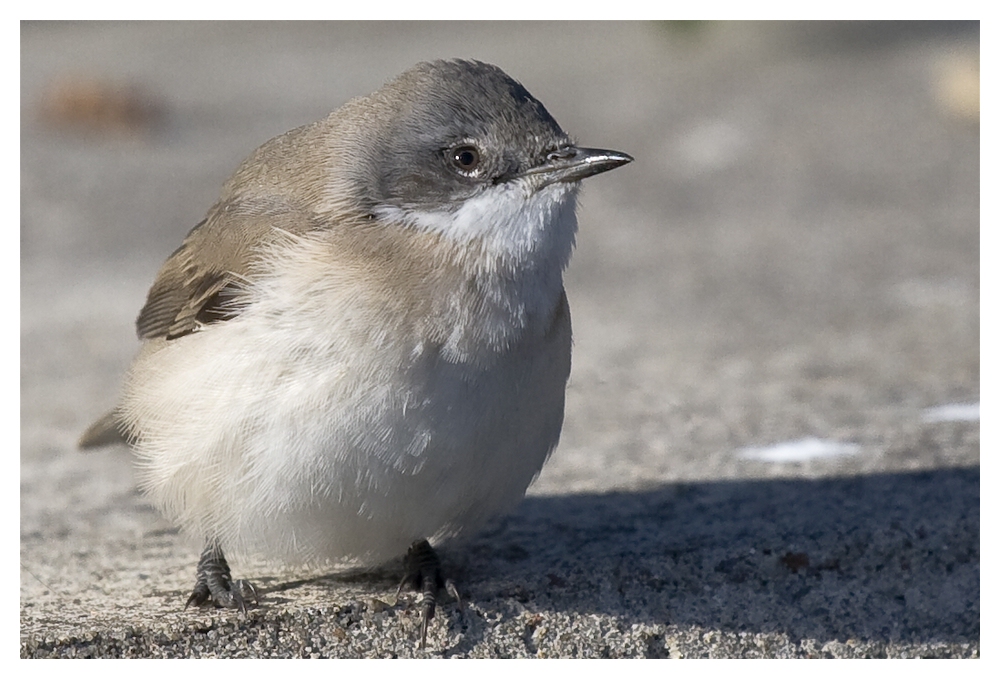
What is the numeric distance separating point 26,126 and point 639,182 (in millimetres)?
5089

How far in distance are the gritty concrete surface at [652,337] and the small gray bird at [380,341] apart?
40 centimetres

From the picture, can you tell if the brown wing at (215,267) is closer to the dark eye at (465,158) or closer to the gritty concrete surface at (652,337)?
the dark eye at (465,158)

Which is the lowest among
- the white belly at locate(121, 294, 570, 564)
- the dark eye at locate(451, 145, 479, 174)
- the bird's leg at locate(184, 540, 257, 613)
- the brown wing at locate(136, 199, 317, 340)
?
the bird's leg at locate(184, 540, 257, 613)

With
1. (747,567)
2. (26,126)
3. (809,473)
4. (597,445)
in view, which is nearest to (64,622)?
(747,567)

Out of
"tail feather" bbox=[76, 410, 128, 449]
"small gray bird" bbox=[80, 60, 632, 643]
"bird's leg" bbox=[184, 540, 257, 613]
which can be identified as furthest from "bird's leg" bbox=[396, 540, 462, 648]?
"tail feather" bbox=[76, 410, 128, 449]

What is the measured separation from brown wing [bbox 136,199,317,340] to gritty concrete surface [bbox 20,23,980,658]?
95 cm

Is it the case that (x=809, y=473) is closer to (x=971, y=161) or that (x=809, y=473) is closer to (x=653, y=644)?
(x=653, y=644)

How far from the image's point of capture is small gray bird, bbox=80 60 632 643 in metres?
3.67

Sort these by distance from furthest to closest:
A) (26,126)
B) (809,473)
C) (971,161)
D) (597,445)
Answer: (26,126) < (971,161) < (597,445) < (809,473)

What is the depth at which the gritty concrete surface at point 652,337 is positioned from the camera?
13.9ft

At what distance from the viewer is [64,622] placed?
3.98 m

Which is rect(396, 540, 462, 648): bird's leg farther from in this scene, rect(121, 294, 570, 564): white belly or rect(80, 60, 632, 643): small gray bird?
rect(121, 294, 570, 564): white belly

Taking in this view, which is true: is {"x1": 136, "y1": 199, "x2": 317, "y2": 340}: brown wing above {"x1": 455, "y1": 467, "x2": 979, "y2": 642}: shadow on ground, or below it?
above

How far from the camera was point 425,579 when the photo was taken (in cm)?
419
